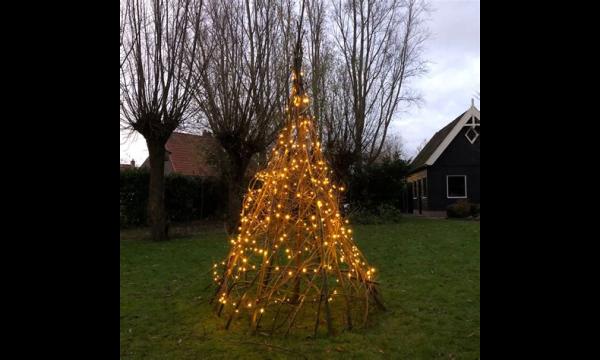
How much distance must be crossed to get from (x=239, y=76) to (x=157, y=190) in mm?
4120

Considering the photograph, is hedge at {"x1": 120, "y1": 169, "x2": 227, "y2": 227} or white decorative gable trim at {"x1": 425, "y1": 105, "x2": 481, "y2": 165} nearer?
hedge at {"x1": 120, "y1": 169, "x2": 227, "y2": 227}

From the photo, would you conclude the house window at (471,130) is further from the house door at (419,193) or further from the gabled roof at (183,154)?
the gabled roof at (183,154)

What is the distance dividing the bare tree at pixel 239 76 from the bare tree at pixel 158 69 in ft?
1.93

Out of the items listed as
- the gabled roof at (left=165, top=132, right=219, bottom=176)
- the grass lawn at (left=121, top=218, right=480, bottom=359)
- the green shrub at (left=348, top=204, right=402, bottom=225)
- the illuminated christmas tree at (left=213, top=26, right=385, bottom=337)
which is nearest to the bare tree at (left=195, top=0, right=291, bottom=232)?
the grass lawn at (left=121, top=218, right=480, bottom=359)

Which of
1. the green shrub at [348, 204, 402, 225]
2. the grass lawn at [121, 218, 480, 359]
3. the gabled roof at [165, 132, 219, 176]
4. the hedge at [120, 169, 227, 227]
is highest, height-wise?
the gabled roof at [165, 132, 219, 176]

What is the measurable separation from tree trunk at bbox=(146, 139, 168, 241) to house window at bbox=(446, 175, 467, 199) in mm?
15256

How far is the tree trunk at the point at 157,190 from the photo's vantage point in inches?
476

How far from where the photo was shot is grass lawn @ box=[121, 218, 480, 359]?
396 centimetres

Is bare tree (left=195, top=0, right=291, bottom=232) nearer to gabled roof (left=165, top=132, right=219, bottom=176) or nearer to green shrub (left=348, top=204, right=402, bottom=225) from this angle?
green shrub (left=348, top=204, right=402, bottom=225)

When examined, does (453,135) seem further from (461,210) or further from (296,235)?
(296,235)

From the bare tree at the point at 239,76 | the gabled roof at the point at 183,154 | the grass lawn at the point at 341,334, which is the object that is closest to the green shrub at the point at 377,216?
the bare tree at the point at 239,76

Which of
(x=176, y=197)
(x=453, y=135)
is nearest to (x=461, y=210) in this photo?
(x=453, y=135)
